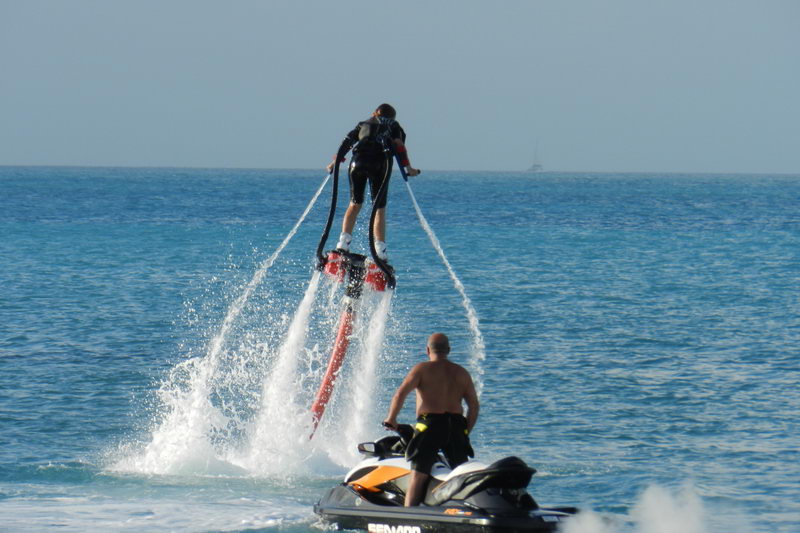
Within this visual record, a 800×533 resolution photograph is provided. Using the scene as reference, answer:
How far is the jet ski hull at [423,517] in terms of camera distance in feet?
36.9

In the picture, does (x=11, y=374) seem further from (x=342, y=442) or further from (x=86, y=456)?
(x=342, y=442)

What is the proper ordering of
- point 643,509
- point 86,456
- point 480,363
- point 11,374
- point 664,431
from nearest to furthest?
point 643,509 → point 86,456 → point 664,431 → point 11,374 → point 480,363

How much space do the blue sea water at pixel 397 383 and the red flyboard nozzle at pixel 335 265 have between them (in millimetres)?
1678

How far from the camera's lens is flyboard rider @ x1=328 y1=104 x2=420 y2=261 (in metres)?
15.1

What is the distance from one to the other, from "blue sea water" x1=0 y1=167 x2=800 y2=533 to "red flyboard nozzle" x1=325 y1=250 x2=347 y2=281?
1.68m

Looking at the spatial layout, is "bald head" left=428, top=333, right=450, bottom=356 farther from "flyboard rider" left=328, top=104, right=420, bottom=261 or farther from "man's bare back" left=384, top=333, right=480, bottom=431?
"flyboard rider" left=328, top=104, right=420, bottom=261

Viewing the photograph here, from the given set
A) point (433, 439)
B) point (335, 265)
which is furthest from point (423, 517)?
point (335, 265)

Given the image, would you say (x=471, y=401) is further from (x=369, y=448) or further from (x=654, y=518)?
(x=654, y=518)

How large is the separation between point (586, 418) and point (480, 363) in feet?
16.0

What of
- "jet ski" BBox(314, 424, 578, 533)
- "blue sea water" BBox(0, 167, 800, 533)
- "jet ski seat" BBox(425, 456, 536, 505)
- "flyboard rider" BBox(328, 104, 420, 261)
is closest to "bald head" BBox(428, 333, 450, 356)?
"jet ski" BBox(314, 424, 578, 533)

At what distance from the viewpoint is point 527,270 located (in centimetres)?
4897

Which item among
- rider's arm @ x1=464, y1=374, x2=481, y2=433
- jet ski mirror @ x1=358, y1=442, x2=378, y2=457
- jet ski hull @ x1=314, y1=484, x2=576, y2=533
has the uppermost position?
rider's arm @ x1=464, y1=374, x2=481, y2=433

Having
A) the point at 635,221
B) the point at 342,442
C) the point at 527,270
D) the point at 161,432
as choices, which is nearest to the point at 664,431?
the point at 342,442

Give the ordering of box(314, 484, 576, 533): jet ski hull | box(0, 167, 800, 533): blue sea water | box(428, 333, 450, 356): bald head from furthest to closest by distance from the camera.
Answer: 1. box(0, 167, 800, 533): blue sea water
2. box(428, 333, 450, 356): bald head
3. box(314, 484, 576, 533): jet ski hull
